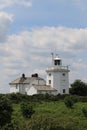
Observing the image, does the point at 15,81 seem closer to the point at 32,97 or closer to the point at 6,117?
the point at 32,97

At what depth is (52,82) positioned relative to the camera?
102875 millimetres

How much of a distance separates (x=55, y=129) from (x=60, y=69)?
66844 millimetres

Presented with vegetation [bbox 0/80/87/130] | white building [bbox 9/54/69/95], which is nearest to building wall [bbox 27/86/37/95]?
white building [bbox 9/54/69/95]

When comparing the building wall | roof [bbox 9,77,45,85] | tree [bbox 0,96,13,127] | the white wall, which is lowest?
tree [bbox 0,96,13,127]

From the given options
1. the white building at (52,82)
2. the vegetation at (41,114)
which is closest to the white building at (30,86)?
the white building at (52,82)

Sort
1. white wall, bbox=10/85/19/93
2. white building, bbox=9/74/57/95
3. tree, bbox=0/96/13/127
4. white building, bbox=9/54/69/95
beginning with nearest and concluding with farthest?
tree, bbox=0/96/13/127 < white building, bbox=9/74/57/95 < white building, bbox=9/54/69/95 < white wall, bbox=10/85/19/93

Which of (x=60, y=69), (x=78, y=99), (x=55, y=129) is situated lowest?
(x=55, y=129)

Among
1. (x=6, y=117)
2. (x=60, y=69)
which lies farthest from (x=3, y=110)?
(x=60, y=69)

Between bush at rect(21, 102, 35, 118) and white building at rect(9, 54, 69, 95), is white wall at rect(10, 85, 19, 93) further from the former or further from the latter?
bush at rect(21, 102, 35, 118)

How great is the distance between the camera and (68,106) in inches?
2628

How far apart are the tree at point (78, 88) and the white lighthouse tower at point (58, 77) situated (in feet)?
5.85

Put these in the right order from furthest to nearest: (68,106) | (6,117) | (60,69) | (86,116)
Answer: (60,69)
(68,106)
(86,116)
(6,117)

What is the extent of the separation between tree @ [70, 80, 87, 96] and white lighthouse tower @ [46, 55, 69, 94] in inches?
70.2

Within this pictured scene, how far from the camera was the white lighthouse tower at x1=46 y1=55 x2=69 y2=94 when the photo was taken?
103 meters
